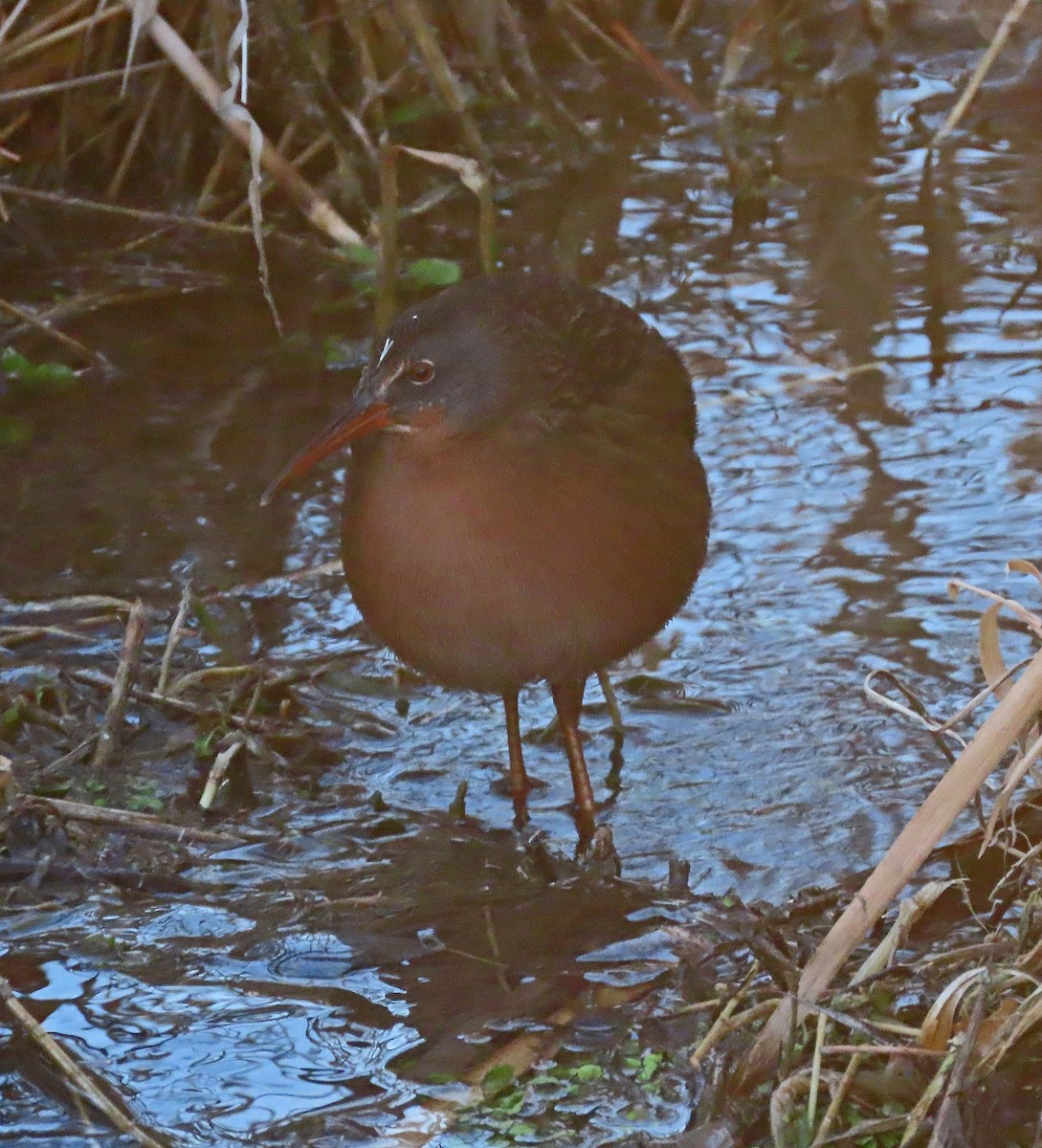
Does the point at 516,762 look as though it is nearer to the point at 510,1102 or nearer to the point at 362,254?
the point at 510,1102

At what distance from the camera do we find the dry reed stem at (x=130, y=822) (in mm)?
3273

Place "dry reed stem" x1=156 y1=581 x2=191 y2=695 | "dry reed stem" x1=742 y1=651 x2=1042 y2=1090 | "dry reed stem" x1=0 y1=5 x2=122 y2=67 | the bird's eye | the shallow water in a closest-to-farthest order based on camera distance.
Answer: "dry reed stem" x1=742 y1=651 x2=1042 y2=1090
the shallow water
the bird's eye
"dry reed stem" x1=156 y1=581 x2=191 y2=695
"dry reed stem" x1=0 y1=5 x2=122 y2=67

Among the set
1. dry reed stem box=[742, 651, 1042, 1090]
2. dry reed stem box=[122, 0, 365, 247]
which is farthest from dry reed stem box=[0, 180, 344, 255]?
dry reed stem box=[742, 651, 1042, 1090]

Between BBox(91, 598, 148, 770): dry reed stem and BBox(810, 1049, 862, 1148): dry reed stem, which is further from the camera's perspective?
BBox(91, 598, 148, 770): dry reed stem

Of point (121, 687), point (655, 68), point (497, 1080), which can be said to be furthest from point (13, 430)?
point (497, 1080)

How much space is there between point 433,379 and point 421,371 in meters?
0.03

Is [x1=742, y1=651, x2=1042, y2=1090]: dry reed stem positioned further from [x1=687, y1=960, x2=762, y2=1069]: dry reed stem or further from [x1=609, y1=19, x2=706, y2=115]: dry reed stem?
[x1=609, y1=19, x2=706, y2=115]: dry reed stem

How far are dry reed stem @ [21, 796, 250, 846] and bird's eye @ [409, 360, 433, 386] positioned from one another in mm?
818

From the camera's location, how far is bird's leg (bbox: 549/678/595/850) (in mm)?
3535

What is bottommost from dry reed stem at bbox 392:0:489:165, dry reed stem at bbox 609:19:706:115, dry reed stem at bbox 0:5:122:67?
dry reed stem at bbox 609:19:706:115

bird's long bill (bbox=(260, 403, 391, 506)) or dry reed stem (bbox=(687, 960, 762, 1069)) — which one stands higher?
bird's long bill (bbox=(260, 403, 391, 506))

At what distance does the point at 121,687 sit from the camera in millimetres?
3641

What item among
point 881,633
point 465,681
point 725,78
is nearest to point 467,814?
point 465,681

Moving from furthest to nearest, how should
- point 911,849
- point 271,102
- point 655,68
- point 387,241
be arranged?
point 655,68 → point 271,102 → point 387,241 → point 911,849
